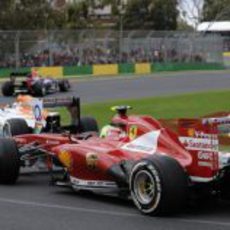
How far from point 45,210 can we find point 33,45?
36.8 m

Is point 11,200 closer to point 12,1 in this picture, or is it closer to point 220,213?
point 220,213

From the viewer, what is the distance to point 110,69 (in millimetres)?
49500

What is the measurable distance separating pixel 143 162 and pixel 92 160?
3.41 ft

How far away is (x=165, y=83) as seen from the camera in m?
38.3

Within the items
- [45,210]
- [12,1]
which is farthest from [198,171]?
[12,1]

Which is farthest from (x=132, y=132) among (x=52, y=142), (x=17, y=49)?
(x=17, y=49)

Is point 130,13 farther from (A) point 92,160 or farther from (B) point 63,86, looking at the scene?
(A) point 92,160

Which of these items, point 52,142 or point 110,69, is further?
point 110,69

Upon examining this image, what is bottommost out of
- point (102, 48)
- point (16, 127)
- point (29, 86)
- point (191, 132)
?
point (29, 86)

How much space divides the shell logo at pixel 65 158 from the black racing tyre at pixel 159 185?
4.26 feet

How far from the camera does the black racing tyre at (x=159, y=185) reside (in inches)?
296

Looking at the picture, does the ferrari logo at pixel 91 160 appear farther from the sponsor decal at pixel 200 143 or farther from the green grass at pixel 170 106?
the green grass at pixel 170 106

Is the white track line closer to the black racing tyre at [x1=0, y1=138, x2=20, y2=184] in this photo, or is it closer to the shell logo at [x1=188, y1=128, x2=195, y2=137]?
the black racing tyre at [x1=0, y1=138, x2=20, y2=184]

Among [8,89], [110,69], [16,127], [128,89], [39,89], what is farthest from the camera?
[110,69]
